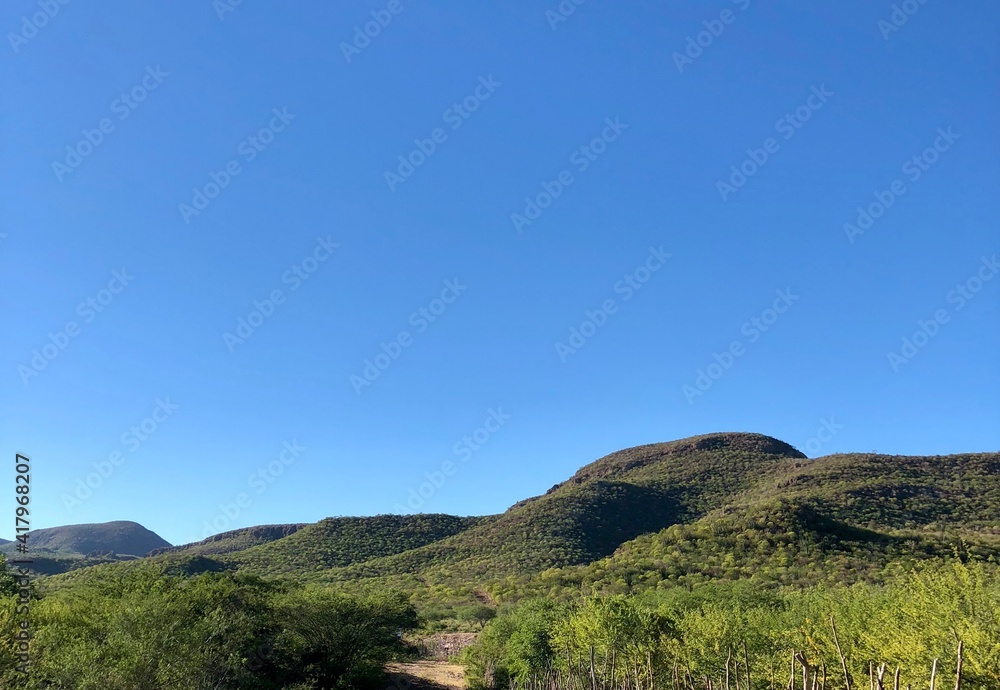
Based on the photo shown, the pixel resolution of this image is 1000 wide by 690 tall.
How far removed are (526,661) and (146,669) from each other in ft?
83.6

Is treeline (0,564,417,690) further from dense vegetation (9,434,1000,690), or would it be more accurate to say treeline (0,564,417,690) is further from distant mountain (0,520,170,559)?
distant mountain (0,520,170,559)

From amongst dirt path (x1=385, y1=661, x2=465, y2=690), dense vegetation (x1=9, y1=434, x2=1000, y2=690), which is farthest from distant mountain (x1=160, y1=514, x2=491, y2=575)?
dirt path (x1=385, y1=661, x2=465, y2=690)

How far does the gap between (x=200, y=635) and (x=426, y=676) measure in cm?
3001

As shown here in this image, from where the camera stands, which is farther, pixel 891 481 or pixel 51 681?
pixel 891 481

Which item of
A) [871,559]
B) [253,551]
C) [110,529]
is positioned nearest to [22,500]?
[871,559]

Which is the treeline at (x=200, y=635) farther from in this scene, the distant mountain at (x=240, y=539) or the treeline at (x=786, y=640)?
the distant mountain at (x=240, y=539)

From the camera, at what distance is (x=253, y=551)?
90.6 meters

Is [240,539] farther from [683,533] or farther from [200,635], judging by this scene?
[200,635]

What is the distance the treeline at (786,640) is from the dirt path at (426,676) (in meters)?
8.42

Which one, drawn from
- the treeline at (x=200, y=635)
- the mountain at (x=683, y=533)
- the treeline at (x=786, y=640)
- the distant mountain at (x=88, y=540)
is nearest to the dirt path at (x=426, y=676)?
the treeline at (x=200, y=635)

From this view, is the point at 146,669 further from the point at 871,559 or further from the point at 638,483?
the point at 638,483

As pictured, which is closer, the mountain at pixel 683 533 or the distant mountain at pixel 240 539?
the mountain at pixel 683 533

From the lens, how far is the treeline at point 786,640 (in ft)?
50.6

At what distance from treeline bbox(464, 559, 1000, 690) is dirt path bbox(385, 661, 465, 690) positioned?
8.42 metres
